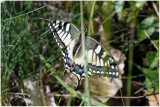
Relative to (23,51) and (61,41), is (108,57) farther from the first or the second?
(23,51)

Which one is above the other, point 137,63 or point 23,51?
point 23,51

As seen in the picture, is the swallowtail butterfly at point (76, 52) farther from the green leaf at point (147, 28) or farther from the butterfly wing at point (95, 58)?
the green leaf at point (147, 28)

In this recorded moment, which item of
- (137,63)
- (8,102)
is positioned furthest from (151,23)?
(8,102)

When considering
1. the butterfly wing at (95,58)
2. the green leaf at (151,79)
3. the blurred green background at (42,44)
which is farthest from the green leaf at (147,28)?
the butterfly wing at (95,58)

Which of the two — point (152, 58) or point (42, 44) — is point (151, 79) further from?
point (42, 44)

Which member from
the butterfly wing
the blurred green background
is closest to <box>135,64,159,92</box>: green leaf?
the blurred green background

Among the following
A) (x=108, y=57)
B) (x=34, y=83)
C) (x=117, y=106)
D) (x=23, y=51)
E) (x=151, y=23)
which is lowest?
(x=117, y=106)

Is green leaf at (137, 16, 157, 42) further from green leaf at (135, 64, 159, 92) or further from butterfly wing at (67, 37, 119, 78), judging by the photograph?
butterfly wing at (67, 37, 119, 78)

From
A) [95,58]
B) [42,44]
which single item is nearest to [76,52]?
[95,58]

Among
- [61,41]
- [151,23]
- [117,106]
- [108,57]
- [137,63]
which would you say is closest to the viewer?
[108,57]
